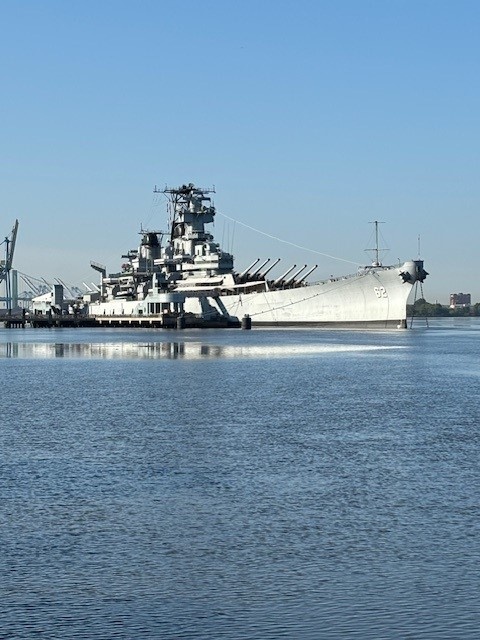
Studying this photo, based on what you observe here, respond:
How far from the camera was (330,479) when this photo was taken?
20.5 meters

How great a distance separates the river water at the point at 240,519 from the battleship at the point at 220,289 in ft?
271

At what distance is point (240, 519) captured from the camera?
16750 millimetres

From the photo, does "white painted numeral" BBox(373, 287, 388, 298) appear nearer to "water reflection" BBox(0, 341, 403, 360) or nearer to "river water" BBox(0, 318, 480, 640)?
"water reflection" BBox(0, 341, 403, 360)

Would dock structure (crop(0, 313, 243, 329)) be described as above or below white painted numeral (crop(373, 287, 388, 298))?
below

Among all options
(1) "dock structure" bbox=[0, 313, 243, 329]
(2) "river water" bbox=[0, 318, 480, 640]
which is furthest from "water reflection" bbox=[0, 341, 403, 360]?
(1) "dock structure" bbox=[0, 313, 243, 329]

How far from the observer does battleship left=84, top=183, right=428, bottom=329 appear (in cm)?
11875

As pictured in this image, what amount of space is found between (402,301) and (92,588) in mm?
108449

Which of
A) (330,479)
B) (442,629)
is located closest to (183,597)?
(442,629)

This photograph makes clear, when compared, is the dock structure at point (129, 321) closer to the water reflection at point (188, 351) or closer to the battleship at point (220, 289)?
the battleship at point (220, 289)

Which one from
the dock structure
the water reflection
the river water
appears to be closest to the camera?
the river water

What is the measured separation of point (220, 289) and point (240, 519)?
387 feet

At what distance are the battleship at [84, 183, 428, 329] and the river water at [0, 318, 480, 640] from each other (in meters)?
82.7

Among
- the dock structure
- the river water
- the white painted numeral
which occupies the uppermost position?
the white painted numeral

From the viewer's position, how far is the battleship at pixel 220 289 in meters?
119
